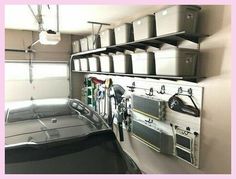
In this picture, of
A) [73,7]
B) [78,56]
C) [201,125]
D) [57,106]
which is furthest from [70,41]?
[201,125]

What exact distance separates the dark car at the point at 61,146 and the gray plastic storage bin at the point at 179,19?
50.1 inches

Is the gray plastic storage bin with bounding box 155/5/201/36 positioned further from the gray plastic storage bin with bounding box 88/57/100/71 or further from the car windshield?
the gray plastic storage bin with bounding box 88/57/100/71

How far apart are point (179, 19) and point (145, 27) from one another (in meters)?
0.63

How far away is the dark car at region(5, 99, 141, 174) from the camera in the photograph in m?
1.46

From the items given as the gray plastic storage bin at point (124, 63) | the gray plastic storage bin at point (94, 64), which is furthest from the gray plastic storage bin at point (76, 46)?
the gray plastic storage bin at point (124, 63)

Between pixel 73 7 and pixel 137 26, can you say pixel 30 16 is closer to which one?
pixel 73 7

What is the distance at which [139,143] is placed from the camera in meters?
3.70

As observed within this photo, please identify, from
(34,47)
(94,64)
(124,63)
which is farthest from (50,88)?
(124,63)

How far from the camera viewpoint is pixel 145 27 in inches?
109

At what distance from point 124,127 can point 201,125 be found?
1840 millimetres

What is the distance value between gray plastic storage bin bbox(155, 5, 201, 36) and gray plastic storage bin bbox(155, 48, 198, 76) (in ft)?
0.75

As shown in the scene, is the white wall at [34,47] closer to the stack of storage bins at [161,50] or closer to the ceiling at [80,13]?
the ceiling at [80,13]

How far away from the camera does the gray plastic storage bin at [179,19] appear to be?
7.27ft

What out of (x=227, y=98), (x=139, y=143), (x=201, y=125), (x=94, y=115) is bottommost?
(x=139, y=143)
